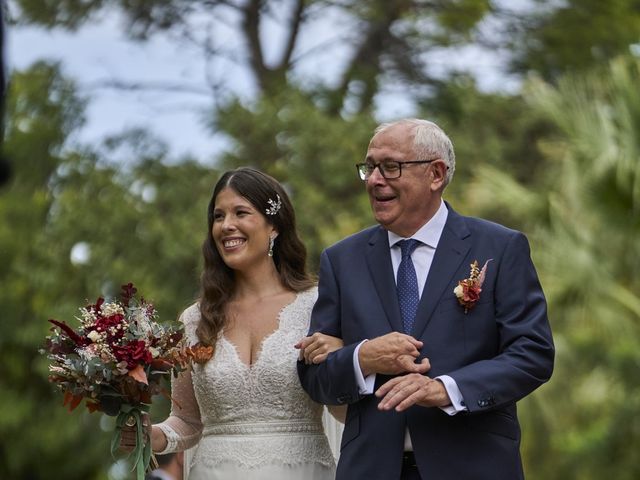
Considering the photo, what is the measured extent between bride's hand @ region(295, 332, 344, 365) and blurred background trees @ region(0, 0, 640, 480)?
7.38 m

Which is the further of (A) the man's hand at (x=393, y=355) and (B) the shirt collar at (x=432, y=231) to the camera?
(B) the shirt collar at (x=432, y=231)

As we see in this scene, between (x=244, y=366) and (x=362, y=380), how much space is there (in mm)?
1221

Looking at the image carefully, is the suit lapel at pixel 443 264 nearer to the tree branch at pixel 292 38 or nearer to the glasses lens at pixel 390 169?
the glasses lens at pixel 390 169

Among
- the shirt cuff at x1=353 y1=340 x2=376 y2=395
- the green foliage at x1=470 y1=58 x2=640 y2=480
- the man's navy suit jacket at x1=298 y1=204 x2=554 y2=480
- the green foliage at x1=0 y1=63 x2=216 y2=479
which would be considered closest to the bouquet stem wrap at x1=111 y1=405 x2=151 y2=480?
the man's navy suit jacket at x1=298 y1=204 x2=554 y2=480

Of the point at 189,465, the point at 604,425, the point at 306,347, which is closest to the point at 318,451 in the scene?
the point at 189,465

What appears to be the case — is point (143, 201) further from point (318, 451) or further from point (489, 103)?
point (318, 451)

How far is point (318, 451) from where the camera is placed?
5.89 meters

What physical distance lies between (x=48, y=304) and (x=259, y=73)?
5770 millimetres

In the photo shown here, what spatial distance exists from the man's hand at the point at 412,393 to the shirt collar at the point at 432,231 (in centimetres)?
65

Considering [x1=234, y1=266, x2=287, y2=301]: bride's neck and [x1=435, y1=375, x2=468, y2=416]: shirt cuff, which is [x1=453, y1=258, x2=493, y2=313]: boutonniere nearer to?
[x1=435, y1=375, x2=468, y2=416]: shirt cuff

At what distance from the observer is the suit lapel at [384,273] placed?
16.0 ft

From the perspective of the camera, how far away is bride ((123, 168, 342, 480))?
19.2ft

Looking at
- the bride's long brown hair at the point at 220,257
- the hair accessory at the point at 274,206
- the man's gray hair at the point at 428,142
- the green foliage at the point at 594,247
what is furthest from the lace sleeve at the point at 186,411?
the green foliage at the point at 594,247

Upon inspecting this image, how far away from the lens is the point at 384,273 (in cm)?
500
